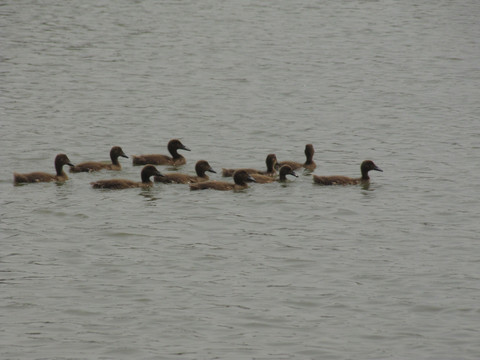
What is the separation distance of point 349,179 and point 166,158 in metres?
3.87

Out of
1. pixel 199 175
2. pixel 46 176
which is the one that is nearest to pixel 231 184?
pixel 199 175

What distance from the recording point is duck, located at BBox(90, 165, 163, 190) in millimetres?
18906

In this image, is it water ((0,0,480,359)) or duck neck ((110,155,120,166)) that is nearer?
water ((0,0,480,359))

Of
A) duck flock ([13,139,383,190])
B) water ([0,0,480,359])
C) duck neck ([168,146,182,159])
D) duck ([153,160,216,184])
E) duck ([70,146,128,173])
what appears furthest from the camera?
duck neck ([168,146,182,159])

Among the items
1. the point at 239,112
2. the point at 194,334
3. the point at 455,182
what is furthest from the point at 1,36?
the point at 194,334

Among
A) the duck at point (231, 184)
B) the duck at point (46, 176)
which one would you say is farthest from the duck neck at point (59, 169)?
the duck at point (231, 184)

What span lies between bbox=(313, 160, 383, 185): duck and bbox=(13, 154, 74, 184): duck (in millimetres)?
4808

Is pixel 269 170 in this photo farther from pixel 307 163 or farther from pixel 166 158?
pixel 166 158

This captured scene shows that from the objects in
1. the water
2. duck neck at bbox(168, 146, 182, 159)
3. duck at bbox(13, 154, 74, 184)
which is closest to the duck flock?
duck at bbox(13, 154, 74, 184)

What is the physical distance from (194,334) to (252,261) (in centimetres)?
292

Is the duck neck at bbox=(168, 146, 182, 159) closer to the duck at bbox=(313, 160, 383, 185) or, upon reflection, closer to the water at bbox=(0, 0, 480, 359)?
the water at bbox=(0, 0, 480, 359)

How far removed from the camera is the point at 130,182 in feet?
63.0

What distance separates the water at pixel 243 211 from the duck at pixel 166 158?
26 centimetres

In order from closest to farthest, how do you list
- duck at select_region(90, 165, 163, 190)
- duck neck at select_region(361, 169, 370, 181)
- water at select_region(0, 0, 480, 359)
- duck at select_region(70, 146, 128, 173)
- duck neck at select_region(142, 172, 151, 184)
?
water at select_region(0, 0, 480, 359)
duck at select_region(90, 165, 163, 190)
duck neck at select_region(142, 172, 151, 184)
duck neck at select_region(361, 169, 370, 181)
duck at select_region(70, 146, 128, 173)
